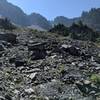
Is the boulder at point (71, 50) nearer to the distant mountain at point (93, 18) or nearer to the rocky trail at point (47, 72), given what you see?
the rocky trail at point (47, 72)

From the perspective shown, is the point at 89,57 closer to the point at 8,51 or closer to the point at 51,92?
the point at 8,51

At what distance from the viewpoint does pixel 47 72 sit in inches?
643

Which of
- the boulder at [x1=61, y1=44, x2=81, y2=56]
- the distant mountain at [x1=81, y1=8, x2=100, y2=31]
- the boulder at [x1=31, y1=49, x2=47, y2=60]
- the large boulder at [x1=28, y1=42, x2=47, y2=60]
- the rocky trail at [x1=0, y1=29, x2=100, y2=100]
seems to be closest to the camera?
the rocky trail at [x1=0, y1=29, x2=100, y2=100]

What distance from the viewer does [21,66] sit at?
17359 millimetres

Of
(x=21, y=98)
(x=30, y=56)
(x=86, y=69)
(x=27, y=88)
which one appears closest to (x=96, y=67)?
(x=86, y=69)

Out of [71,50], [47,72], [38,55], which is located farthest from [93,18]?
[47,72]

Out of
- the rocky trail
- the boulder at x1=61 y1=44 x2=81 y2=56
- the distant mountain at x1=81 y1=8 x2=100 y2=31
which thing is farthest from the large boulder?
the distant mountain at x1=81 y1=8 x2=100 y2=31

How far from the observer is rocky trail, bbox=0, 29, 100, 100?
13.4m

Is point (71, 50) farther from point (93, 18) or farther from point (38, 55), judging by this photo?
point (93, 18)

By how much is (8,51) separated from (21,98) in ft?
26.3

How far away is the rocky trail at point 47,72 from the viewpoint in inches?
527

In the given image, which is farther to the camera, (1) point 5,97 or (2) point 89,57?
(2) point 89,57

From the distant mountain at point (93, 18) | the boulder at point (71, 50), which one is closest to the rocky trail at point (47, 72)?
the boulder at point (71, 50)

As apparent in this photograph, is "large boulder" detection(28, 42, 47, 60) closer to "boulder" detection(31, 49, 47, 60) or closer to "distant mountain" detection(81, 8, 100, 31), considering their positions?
"boulder" detection(31, 49, 47, 60)
